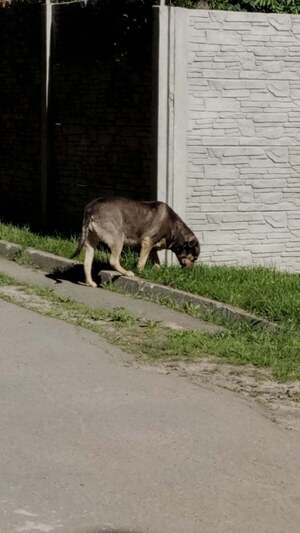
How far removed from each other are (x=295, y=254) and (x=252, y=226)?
2.18 feet

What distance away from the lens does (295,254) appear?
1366 cm

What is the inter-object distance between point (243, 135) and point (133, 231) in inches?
69.9

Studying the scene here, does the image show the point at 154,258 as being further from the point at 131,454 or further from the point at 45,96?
the point at 131,454

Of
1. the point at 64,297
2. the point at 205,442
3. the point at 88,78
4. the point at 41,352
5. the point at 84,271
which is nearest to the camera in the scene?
the point at 205,442

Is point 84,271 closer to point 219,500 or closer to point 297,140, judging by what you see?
point 297,140

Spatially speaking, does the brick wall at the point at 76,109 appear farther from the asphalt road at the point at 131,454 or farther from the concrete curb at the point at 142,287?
the asphalt road at the point at 131,454

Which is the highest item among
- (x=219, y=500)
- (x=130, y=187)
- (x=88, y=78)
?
(x=88, y=78)

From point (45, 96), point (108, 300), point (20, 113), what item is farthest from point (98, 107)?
point (108, 300)

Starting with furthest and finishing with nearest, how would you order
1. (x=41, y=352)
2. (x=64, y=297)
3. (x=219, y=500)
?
1. (x=64, y=297)
2. (x=41, y=352)
3. (x=219, y=500)

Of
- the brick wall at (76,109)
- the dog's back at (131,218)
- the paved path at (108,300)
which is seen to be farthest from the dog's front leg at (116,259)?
the brick wall at (76,109)

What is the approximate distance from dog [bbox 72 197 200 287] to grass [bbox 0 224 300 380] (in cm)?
22

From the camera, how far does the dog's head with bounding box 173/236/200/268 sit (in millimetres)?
12344

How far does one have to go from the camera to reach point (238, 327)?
10.0 m

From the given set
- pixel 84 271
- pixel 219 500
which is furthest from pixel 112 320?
pixel 219 500
